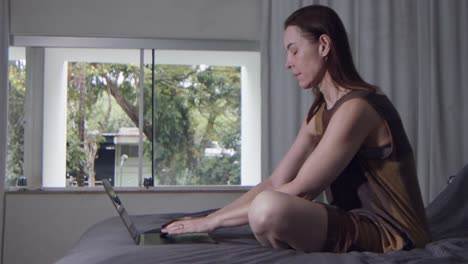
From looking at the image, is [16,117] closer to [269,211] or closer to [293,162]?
[293,162]

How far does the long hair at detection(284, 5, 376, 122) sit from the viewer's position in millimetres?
1630

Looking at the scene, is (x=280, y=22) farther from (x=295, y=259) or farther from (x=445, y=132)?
(x=295, y=259)

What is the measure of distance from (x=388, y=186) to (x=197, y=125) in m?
2.26

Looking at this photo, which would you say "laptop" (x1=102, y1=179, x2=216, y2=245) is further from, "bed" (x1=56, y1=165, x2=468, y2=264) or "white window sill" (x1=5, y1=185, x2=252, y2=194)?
"white window sill" (x1=5, y1=185, x2=252, y2=194)

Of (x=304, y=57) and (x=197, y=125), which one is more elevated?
(x=304, y=57)

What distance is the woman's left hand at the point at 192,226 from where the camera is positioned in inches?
61.7

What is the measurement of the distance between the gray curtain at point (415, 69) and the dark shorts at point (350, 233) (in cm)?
202

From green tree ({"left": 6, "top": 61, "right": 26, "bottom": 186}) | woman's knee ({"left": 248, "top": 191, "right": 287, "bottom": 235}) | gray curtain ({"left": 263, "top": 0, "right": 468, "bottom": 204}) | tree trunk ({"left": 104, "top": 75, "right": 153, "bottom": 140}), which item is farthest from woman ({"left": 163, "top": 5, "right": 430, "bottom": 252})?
green tree ({"left": 6, "top": 61, "right": 26, "bottom": 186})

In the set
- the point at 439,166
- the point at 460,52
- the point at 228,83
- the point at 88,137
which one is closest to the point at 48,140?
the point at 88,137

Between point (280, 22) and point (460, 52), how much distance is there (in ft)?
4.00

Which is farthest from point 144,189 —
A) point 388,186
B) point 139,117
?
point 388,186

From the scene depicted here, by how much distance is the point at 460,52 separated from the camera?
144 inches

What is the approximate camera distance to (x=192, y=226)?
5.27 ft

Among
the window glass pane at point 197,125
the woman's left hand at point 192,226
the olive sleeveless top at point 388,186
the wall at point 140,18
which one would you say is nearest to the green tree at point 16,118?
the wall at point 140,18
